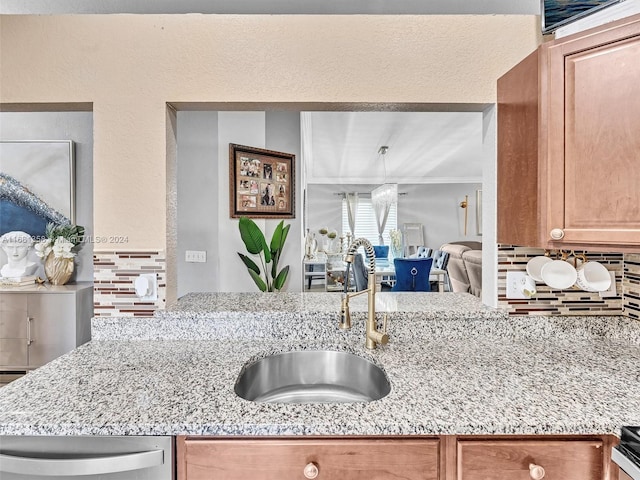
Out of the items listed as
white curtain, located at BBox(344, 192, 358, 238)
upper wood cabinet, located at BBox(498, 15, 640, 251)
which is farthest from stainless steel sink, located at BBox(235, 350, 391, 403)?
white curtain, located at BBox(344, 192, 358, 238)

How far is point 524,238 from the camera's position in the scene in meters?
1.25

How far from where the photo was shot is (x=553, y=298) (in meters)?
1.48

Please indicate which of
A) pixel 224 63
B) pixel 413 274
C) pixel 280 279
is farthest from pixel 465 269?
pixel 224 63

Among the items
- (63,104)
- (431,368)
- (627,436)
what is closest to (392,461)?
(431,368)

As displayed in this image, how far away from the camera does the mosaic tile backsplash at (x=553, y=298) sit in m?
1.48

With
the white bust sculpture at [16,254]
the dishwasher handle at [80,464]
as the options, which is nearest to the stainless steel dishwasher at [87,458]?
the dishwasher handle at [80,464]

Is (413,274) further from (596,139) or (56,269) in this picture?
(56,269)

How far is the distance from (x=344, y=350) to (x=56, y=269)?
2.09 metres

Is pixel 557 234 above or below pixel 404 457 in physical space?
above

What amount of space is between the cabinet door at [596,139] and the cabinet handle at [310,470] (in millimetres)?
988

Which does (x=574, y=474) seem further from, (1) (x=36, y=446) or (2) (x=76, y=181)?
(2) (x=76, y=181)

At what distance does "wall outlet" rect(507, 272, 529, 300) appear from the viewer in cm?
148

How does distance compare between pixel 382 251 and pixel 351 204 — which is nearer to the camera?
pixel 382 251

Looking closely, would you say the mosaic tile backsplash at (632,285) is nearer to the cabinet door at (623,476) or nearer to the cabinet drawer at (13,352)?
the cabinet door at (623,476)
